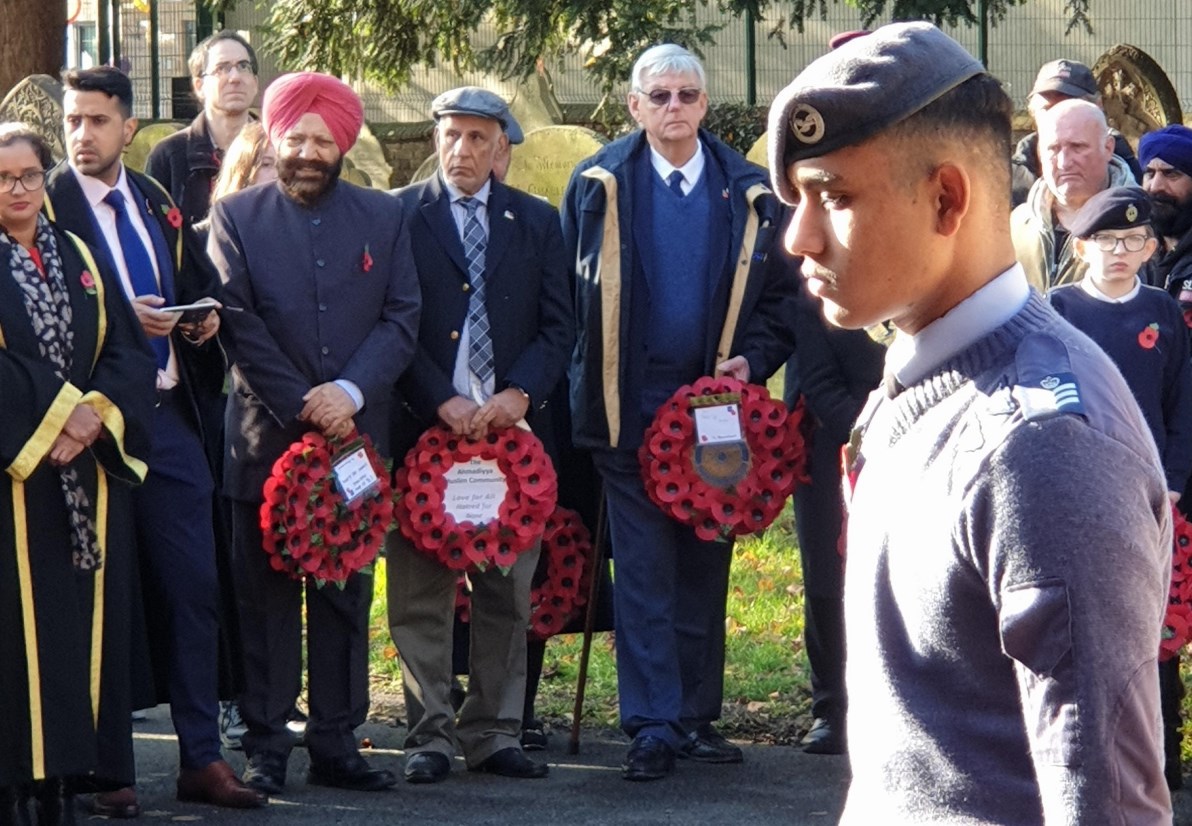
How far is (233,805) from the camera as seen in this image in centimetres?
626

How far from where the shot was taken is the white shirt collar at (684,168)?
7.15 m

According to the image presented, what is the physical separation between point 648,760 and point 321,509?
55.4 inches

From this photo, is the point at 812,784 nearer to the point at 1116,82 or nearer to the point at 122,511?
the point at 122,511

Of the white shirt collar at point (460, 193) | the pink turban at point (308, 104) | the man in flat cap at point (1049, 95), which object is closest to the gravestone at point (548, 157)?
the man in flat cap at point (1049, 95)

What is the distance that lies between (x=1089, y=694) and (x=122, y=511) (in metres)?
4.70

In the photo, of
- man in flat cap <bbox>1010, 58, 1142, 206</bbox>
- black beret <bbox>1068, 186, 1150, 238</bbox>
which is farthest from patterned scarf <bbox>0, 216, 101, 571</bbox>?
man in flat cap <bbox>1010, 58, 1142, 206</bbox>

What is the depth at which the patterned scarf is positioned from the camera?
18.8 feet

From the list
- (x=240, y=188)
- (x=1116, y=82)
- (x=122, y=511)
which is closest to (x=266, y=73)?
(x=1116, y=82)

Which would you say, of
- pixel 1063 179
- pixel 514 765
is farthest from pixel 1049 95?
pixel 514 765

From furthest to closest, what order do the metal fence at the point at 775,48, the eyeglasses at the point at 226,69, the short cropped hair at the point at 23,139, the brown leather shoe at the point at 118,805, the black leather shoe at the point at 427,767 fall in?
the metal fence at the point at 775,48 → the eyeglasses at the point at 226,69 → the black leather shoe at the point at 427,767 → the brown leather shoe at the point at 118,805 → the short cropped hair at the point at 23,139

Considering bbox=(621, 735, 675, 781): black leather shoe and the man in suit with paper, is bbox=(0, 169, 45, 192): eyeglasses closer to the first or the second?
the man in suit with paper

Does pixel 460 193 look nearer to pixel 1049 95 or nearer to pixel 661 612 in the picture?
pixel 661 612

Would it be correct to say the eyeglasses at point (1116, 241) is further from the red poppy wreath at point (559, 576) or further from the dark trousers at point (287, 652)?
the dark trousers at point (287, 652)

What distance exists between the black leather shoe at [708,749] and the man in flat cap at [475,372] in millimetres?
556
